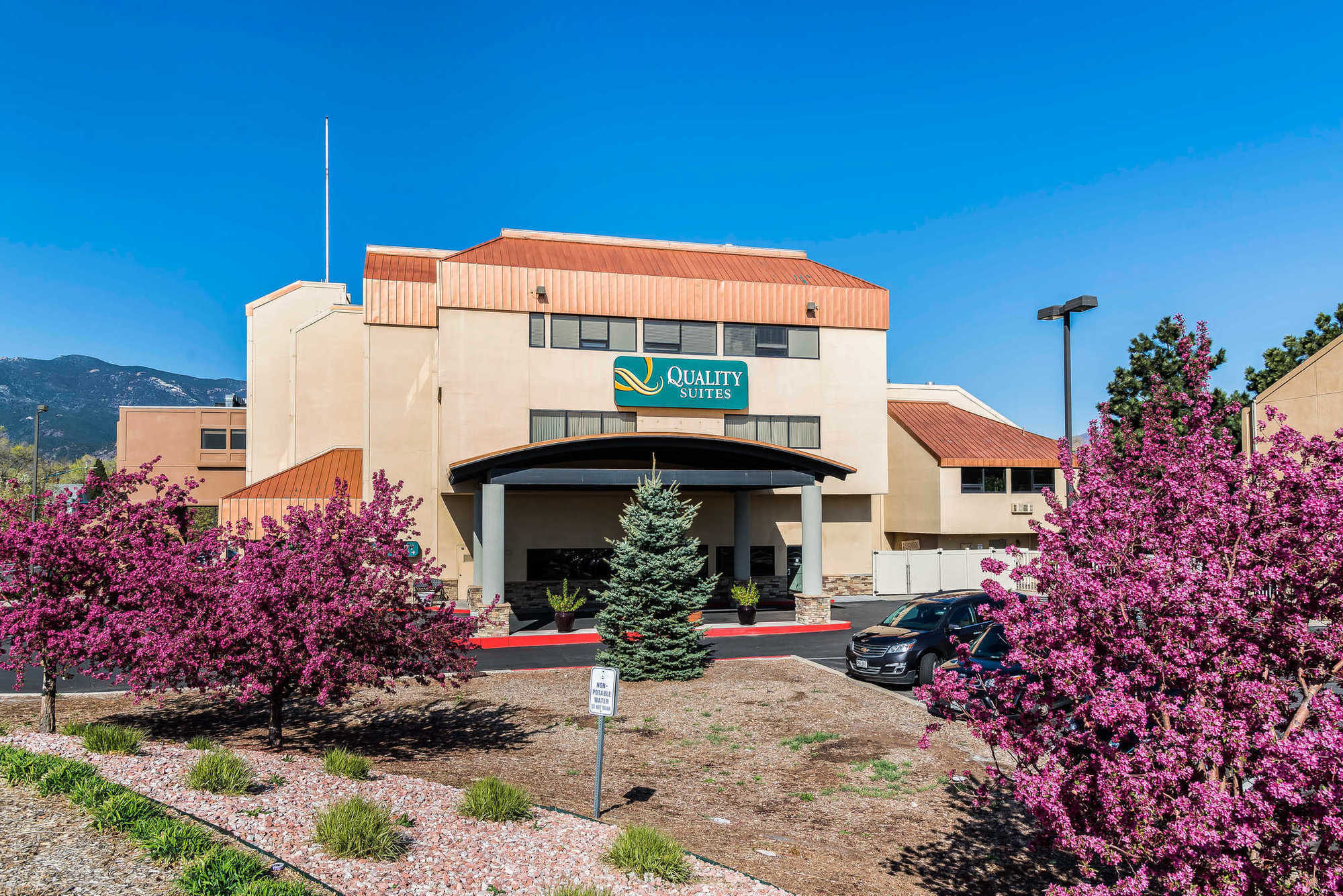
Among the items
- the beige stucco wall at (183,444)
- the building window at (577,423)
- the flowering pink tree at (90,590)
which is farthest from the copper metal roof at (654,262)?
the beige stucco wall at (183,444)

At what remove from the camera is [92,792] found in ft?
22.1

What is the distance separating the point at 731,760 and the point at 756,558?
1995 cm

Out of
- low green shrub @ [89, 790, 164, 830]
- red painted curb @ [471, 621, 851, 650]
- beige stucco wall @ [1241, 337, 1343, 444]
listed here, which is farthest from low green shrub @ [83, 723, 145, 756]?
beige stucco wall @ [1241, 337, 1343, 444]

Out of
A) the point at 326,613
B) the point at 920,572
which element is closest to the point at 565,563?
the point at 920,572

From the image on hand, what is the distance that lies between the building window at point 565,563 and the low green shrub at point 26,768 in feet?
69.5

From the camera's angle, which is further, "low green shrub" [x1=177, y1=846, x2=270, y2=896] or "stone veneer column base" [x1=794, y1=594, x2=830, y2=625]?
"stone veneer column base" [x1=794, y1=594, x2=830, y2=625]

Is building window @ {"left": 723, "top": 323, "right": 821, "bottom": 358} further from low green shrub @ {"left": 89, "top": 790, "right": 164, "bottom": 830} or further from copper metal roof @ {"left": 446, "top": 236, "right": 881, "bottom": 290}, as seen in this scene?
low green shrub @ {"left": 89, "top": 790, "right": 164, "bottom": 830}

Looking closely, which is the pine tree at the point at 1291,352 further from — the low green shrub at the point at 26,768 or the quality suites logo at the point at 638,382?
the low green shrub at the point at 26,768

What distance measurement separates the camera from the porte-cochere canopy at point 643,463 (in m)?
23.8

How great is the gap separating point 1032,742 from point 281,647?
26.7 ft

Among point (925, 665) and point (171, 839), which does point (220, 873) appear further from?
point (925, 665)

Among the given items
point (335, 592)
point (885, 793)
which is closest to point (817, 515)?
A: point (885, 793)

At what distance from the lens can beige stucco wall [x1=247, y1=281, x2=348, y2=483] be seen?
36.6 metres

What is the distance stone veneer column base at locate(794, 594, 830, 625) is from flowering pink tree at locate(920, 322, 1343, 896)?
19.6 meters
